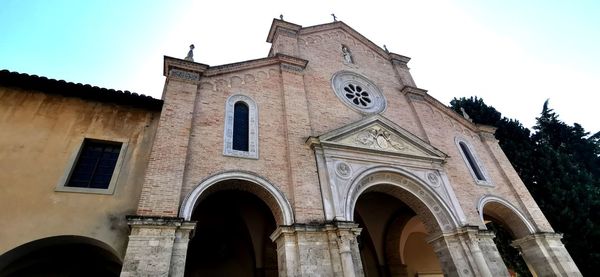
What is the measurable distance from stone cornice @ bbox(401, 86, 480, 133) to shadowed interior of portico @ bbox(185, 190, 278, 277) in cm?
819

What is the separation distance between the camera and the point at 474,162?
1192 centimetres

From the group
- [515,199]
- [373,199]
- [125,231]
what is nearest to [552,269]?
[515,199]

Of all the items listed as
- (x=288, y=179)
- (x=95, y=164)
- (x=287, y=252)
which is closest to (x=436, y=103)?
(x=288, y=179)

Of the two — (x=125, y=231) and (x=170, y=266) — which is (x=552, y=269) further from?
(x=125, y=231)

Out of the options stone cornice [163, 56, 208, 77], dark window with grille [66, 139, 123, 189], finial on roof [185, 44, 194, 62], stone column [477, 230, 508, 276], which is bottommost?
stone column [477, 230, 508, 276]

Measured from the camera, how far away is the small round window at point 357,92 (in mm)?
11531

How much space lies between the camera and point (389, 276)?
11758mm

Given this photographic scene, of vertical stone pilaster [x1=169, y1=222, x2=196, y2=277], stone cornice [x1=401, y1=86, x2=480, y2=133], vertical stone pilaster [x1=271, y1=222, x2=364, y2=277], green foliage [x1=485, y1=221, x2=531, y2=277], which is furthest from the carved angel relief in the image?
green foliage [x1=485, y1=221, x2=531, y2=277]

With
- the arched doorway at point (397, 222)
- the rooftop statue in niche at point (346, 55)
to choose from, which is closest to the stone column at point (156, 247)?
the arched doorway at point (397, 222)

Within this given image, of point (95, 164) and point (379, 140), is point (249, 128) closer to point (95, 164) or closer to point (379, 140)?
point (95, 164)

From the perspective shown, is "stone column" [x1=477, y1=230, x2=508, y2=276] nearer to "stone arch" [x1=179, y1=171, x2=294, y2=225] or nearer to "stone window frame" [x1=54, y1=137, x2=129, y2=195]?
"stone arch" [x1=179, y1=171, x2=294, y2=225]

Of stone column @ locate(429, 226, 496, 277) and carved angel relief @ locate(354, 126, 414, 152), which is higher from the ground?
carved angel relief @ locate(354, 126, 414, 152)

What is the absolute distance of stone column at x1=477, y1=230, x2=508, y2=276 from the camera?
27.2ft

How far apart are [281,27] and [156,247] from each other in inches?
393
